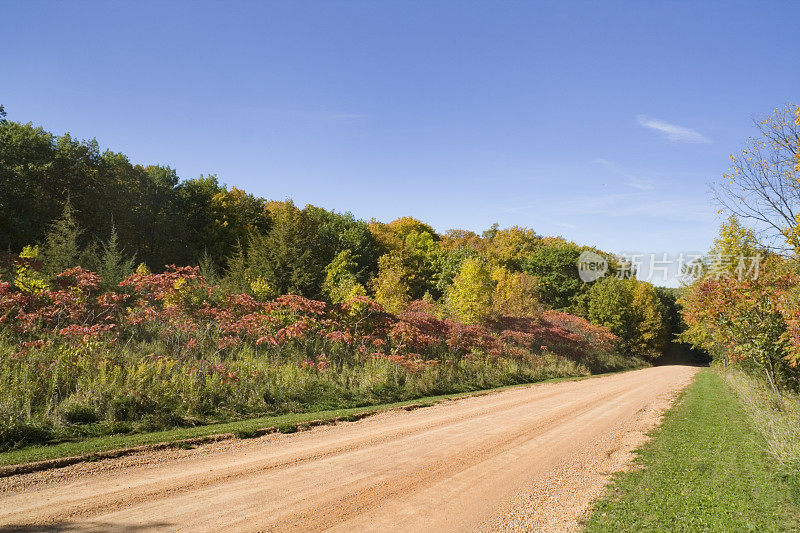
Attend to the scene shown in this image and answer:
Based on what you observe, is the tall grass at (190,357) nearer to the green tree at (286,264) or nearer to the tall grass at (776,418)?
the tall grass at (776,418)

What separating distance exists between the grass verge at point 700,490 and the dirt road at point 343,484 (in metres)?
0.45

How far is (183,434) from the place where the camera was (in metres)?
8.48

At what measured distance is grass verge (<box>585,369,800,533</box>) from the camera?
546 cm

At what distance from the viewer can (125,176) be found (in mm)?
41125

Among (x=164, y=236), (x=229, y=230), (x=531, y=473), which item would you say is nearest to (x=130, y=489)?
(x=531, y=473)

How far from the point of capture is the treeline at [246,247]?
2864 centimetres

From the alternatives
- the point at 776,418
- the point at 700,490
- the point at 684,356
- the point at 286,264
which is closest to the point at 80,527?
the point at 700,490

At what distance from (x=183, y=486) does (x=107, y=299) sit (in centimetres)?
778

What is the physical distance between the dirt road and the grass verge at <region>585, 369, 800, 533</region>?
452 mm

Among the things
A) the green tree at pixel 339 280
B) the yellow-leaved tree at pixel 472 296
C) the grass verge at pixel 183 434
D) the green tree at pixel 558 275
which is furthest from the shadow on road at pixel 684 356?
the grass verge at pixel 183 434

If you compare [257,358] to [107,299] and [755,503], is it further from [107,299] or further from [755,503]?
[755,503]

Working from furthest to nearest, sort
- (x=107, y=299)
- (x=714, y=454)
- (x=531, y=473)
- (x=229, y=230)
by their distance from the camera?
(x=229, y=230) → (x=107, y=299) → (x=714, y=454) → (x=531, y=473)

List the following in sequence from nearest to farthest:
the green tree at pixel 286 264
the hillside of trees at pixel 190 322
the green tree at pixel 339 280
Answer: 1. the hillside of trees at pixel 190 322
2. the green tree at pixel 286 264
3. the green tree at pixel 339 280

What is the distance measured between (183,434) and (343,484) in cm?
391
